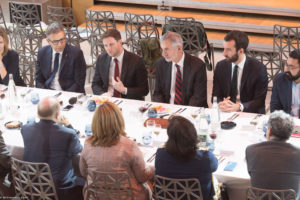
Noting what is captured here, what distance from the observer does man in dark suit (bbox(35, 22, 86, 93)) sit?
600 cm

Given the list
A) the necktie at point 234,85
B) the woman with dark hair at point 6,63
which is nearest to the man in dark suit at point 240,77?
the necktie at point 234,85

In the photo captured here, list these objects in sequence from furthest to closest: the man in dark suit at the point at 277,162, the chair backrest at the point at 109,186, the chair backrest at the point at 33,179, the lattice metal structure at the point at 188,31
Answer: the lattice metal structure at the point at 188,31 < the chair backrest at the point at 33,179 < the chair backrest at the point at 109,186 < the man in dark suit at the point at 277,162

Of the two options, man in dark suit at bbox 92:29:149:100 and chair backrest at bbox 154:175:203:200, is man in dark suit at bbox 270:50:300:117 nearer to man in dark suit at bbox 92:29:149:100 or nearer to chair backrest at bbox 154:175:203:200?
man in dark suit at bbox 92:29:149:100

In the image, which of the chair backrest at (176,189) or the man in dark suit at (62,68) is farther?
the man in dark suit at (62,68)

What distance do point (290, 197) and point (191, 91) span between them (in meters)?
2.36

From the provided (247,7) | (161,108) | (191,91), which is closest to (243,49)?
(191,91)

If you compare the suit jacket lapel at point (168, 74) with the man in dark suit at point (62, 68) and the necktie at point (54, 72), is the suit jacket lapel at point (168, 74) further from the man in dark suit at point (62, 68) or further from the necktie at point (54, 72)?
the necktie at point (54, 72)

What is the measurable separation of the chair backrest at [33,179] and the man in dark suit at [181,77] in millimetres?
1923

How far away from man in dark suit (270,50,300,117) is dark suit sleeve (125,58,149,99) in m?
1.44

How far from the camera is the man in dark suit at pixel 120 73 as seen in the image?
5629 millimetres

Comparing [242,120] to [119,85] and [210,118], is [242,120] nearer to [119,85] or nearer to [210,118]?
[210,118]

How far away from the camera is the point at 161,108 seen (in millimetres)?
5047

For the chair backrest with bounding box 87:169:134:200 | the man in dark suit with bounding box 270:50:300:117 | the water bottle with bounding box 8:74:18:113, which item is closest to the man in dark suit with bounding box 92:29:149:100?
the water bottle with bounding box 8:74:18:113

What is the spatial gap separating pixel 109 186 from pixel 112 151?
0.84 ft
